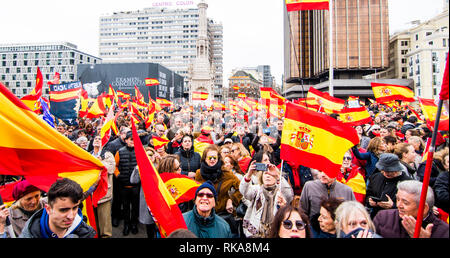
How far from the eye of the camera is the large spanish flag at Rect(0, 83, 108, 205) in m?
2.60

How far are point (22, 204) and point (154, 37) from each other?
116484 millimetres

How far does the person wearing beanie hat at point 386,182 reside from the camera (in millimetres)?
3523

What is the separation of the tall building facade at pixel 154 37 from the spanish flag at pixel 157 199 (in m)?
107

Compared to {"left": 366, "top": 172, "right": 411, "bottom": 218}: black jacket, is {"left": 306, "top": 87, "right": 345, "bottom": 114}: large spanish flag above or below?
above

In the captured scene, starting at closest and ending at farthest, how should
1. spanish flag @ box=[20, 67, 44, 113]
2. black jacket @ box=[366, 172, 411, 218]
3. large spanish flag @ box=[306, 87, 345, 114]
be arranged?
1. black jacket @ box=[366, 172, 411, 218]
2. spanish flag @ box=[20, 67, 44, 113]
3. large spanish flag @ box=[306, 87, 345, 114]

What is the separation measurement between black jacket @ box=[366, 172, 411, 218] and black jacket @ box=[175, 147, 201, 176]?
123 inches

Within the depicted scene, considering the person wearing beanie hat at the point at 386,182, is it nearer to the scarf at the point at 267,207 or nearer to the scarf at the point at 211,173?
the scarf at the point at 267,207

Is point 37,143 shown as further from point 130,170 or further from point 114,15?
point 114,15

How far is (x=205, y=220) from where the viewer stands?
3068 mm

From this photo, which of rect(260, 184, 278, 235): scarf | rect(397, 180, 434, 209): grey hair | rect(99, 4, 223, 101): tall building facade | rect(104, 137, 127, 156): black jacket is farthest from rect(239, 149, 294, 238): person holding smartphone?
rect(99, 4, 223, 101): tall building facade

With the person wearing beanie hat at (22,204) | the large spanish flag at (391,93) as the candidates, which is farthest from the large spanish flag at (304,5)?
the person wearing beanie hat at (22,204)

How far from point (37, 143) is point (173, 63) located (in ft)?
364

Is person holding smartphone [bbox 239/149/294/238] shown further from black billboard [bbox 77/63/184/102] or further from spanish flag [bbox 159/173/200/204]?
black billboard [bbox 77/63/184/102]

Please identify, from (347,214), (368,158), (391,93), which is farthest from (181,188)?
(391,93)
